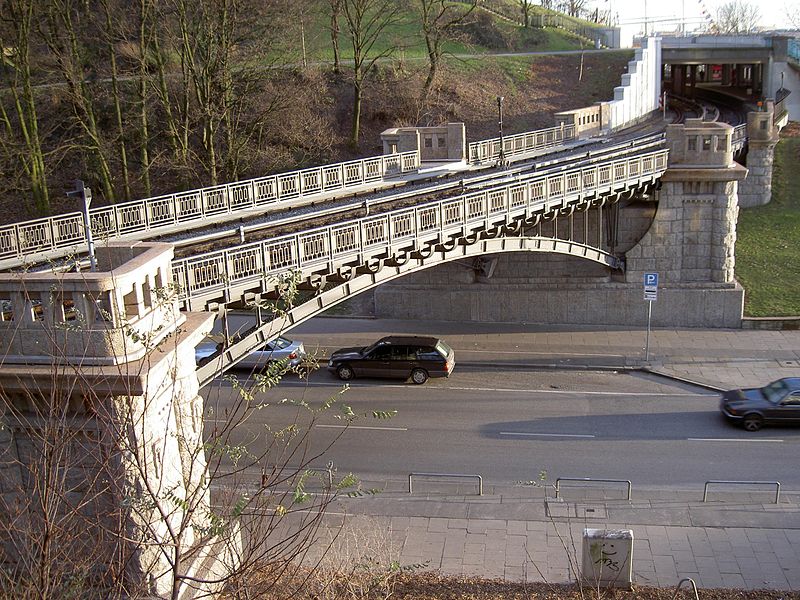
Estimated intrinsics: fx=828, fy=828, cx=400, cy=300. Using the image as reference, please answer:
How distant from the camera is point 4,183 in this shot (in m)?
31.7

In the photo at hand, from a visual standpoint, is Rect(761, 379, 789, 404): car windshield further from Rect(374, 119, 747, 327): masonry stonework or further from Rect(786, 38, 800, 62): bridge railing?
Rect(786, 38, 800, 62): bridge railing

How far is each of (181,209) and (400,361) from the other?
7118 mm

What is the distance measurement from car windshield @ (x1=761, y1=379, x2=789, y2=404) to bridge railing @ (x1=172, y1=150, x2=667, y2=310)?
7.05 meters

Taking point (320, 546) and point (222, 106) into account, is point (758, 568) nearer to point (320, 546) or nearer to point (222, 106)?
point (320, 546)

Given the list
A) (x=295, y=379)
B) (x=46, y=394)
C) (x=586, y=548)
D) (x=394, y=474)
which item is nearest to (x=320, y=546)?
(x=394, y=474)

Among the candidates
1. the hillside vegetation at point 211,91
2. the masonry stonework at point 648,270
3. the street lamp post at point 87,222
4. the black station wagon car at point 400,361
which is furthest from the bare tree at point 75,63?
the street lamp post at point 87,222

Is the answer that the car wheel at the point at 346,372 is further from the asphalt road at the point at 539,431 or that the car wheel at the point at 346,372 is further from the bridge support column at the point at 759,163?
the bridge support column at the point at 759,163

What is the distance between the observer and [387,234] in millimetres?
17516

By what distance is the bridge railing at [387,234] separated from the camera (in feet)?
47.2

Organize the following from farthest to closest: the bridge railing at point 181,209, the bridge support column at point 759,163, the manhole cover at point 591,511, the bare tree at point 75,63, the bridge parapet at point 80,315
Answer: the bridge support column at point 759,163
the bare tree at point 75,63
the bridge railing at point 181,209
the manhole cover at point 591,511
the bridge parapet at point 80,315

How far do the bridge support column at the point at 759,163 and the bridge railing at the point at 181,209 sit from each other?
1813 centimetres

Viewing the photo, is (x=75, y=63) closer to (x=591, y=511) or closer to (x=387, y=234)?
(x=387, y=234)

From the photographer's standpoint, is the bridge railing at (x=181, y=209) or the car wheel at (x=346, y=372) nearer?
the bridge railing at (x=181, y=209)

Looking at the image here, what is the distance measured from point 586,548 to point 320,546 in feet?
15.9
